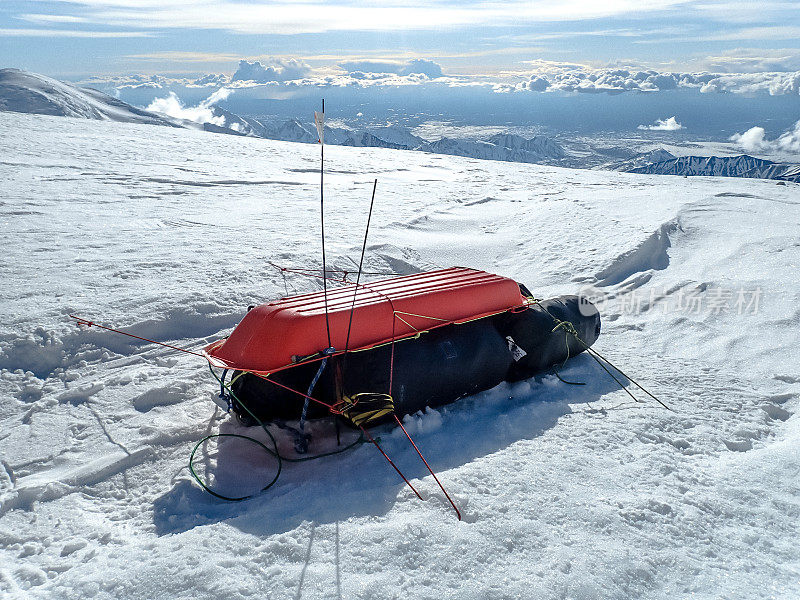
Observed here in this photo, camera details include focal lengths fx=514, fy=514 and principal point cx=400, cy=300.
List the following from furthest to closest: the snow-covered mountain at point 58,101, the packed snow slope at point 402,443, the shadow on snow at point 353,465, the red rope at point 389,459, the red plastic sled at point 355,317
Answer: the snow-covered mountain at point 58,101
the red plastic sled at point 355,317
the red rope at point 389,459
the shadow on snow at point 353,465
the packed snow slope at point 402,443

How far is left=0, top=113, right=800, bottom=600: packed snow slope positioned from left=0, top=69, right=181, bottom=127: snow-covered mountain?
79051 mm

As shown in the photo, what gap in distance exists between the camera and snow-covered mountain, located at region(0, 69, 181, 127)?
74000 millimetres

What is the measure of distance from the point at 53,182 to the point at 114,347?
661 centimetres

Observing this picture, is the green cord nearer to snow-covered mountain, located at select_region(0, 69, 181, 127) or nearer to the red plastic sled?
the red plastic sled

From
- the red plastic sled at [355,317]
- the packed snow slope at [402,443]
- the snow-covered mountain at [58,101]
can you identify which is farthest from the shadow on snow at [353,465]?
the snow-covered mountain at [58,101]

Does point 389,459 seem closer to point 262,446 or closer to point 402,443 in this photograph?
point 402,443

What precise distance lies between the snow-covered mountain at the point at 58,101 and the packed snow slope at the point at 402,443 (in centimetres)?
7905

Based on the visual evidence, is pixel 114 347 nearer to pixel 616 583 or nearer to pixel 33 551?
pixel 33 551

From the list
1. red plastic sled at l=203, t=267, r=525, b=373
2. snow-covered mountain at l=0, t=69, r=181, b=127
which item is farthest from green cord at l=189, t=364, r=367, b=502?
snow-covered mountain at l=0, t=69, r=181, b=127

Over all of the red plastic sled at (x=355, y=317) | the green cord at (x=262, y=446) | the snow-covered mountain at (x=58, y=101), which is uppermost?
the snow-covered mountain at (x=58, y=101)

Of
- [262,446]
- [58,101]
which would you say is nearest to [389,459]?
[262,446]

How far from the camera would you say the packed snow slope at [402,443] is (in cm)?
233

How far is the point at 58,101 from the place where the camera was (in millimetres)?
76125

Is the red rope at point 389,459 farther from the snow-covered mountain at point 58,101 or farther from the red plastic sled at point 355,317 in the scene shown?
the snow-covered mountain at point 58,101
